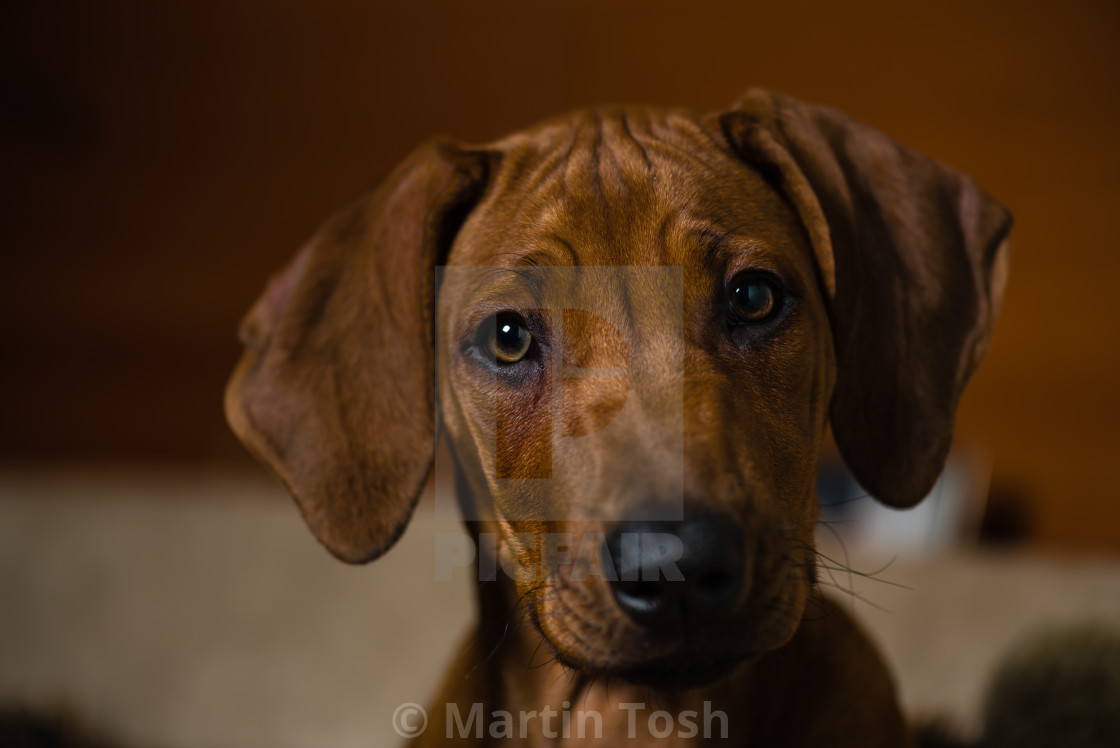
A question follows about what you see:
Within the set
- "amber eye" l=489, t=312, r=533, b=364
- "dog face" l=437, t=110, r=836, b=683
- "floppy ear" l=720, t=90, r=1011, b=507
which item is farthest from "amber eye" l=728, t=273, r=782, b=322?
"amber eye" l=489, t=312, r=533, b=364

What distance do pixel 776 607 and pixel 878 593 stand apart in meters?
1.28

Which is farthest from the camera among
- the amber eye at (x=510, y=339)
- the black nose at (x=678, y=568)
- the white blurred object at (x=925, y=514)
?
the white blurred object at (x=925, y=514)

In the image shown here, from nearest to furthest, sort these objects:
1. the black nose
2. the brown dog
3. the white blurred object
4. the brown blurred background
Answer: the black nose
the brown dog
the white blurred object
the brown blurred background

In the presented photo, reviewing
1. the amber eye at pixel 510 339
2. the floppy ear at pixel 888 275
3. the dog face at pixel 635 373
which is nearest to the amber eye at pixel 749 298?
the dog face at pixel 635 373

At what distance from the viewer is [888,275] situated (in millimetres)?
1316

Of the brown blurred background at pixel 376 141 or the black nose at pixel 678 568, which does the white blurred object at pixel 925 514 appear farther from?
the black nose at pixel 678 568

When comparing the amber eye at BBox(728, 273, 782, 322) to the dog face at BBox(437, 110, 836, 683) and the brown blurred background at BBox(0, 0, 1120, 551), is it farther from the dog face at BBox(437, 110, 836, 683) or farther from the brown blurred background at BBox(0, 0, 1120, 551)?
the brown blurred background at BBox(0, 0, 1120, 551)

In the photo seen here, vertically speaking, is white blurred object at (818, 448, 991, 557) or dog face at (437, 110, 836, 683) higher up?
dog face at (437, 110, 836, 683)

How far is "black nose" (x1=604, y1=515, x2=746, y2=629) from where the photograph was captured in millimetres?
907

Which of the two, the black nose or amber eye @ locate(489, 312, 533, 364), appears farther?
amber eye @ locate(489, 312, 533, 364)

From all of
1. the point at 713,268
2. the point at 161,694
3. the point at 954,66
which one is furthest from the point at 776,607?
the point at 954,66

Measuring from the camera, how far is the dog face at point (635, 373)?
0.99 meters

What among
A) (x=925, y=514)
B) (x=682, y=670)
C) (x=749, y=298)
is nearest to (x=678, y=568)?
(x=682, y=670)

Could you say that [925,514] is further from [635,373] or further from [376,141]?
[635,373]
